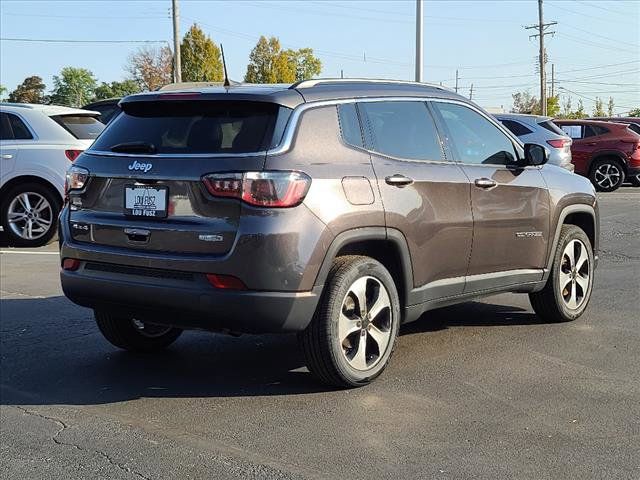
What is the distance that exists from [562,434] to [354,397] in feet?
3.78

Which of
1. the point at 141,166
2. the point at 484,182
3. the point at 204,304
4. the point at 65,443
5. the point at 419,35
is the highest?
the point at 419,35

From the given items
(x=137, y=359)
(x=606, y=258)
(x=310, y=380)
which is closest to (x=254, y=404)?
(x=310, y=380)

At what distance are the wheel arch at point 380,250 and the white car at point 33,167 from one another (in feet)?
22.2

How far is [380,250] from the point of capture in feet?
16.3

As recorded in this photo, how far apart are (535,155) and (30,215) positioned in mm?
7249

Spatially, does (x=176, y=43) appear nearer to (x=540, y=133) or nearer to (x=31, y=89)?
(x=540, y=133)

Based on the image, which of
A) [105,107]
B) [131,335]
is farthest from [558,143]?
[131,335]

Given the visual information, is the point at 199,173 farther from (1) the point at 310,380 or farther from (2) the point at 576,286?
(2) the point at 576,286

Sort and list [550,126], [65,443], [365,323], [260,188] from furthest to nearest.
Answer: [550,126], [365,323], [260,188], [65,443]

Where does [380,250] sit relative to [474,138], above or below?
below

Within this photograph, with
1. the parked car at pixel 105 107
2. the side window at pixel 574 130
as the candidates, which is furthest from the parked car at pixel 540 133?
the parked car at pixel 105 107

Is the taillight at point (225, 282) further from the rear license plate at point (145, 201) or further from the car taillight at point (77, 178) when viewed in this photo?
the car taillight at point (77, 178)

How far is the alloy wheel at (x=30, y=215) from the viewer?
1084cm

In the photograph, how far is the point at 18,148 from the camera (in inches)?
427
